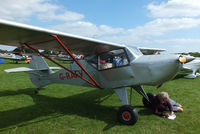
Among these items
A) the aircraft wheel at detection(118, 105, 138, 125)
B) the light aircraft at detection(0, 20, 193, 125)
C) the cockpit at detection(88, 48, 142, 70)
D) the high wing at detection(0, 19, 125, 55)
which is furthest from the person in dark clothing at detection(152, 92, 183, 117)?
the high wing at detection(0, 19, 125, 55)

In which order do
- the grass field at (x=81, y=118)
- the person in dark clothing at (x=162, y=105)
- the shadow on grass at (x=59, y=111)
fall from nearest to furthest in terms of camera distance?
the grass field at (x=81, y=118)
the shadow on grass at (x=59, y=111)
the person in dark clothing at (x=162, y=105)

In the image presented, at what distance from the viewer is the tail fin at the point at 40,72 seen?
7004 millimetres

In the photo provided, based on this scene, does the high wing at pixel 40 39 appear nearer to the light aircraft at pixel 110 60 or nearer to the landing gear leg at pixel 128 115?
the light aircraft at pixel 110 60

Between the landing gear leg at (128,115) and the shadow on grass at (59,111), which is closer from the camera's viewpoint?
the landing gear leg at (128,115)

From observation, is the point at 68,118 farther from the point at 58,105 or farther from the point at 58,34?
the point at 58,34

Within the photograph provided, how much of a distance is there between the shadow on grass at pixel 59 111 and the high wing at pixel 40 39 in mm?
2022

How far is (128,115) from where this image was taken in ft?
13.4

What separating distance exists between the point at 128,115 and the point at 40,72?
190 inches

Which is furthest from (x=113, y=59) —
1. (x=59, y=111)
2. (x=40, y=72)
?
(x=40, y=72)

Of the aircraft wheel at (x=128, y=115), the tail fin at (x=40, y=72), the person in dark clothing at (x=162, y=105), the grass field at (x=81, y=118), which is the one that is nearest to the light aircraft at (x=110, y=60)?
the aircraft wheel at (x=128, y=115)

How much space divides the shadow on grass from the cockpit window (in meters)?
1.51

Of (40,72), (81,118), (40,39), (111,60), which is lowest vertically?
(81,118)

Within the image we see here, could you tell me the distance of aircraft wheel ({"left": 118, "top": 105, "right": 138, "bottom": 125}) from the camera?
4.00 meters

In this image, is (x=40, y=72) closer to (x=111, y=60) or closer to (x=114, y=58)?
(x=111, y=60)
